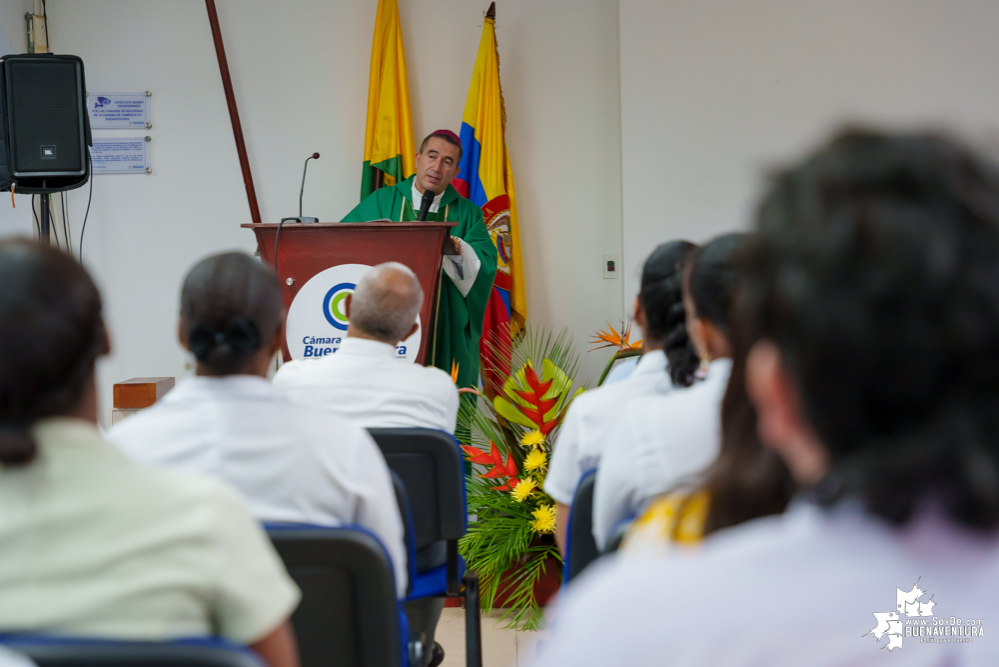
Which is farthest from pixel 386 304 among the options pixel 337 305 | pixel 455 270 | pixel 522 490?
pixel 455 270

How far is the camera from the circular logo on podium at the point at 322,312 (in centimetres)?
286

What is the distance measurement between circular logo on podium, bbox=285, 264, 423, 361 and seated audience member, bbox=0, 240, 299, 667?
2106 millimetres

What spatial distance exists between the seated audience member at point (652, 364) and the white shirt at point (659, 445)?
30cm

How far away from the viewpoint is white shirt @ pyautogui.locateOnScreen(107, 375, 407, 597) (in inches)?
44.0

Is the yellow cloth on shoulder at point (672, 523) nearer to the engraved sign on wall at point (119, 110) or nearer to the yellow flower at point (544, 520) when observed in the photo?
the yellow flower at point (544, 520)

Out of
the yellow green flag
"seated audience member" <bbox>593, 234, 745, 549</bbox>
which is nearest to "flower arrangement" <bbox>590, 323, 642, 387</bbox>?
the yellow green flag

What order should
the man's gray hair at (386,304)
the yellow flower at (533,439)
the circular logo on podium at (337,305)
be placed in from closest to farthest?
the man's gray hair at (386,304), the yellow flower at (533,439), the circular logo on podium at (337,305)

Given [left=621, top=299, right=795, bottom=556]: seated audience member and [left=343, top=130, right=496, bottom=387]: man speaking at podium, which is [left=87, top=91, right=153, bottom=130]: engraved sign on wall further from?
[left=621, top=299, right=795, bottom=556]: seated audience member

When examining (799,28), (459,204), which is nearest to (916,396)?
(459,204)

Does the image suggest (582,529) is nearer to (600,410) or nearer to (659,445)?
(600,410)

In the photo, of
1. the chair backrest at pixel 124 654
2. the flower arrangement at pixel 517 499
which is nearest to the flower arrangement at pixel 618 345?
the flower arrangement at pixel 517 499

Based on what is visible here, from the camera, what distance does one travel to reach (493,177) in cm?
423

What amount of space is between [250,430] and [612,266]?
11.3 feet

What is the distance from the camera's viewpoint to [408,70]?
436cm
